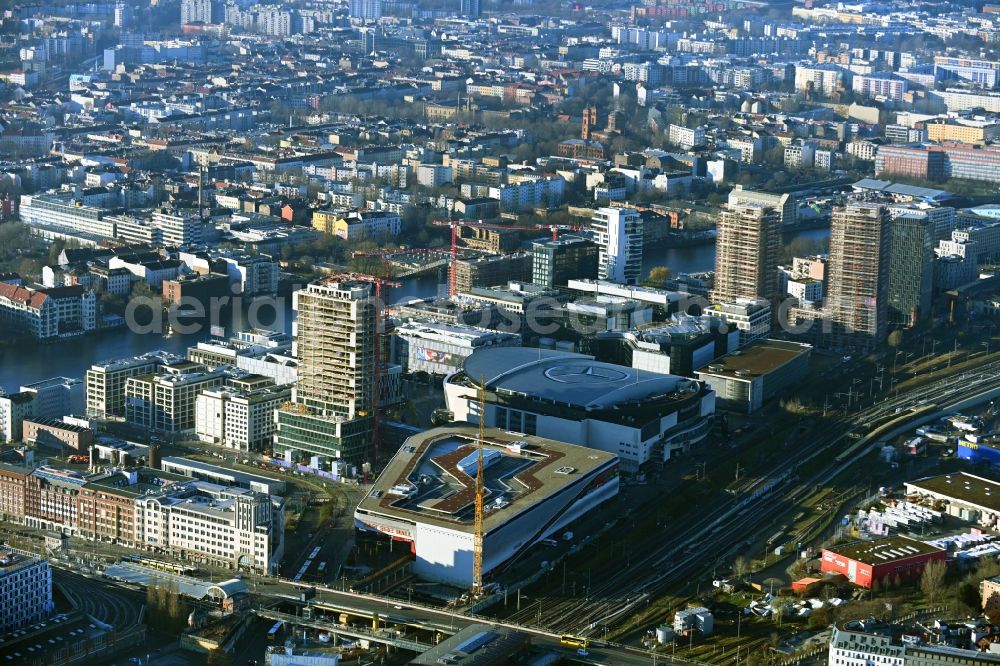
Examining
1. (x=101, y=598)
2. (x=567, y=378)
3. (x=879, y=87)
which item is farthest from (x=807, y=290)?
(x=879, y=87)

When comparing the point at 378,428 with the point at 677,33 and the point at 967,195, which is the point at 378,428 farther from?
the point at 677,33

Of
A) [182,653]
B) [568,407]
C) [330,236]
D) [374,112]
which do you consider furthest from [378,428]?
[374,112]

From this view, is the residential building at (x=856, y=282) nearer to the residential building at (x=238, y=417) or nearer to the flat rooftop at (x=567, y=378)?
the flat rooftop at (x=567, y=378)

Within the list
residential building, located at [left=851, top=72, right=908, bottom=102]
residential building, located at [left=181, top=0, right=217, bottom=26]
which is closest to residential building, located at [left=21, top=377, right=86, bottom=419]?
residential building, located at [left=851, top=72, right=908, bottom=102]

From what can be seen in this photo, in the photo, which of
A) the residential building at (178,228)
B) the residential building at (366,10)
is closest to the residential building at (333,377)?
the residential building at (178,228)

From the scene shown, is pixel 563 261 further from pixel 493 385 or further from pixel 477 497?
pixel 477 497
